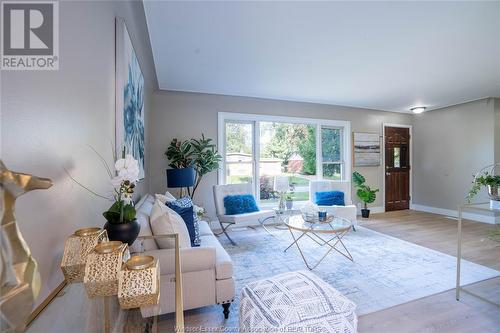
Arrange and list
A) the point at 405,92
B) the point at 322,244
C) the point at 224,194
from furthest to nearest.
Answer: the point at 405,92 → the point at 224,194 → the point at 322,244

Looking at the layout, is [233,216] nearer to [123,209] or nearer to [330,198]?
[330,198]

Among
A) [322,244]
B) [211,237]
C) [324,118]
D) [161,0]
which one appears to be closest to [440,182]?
[324,118]

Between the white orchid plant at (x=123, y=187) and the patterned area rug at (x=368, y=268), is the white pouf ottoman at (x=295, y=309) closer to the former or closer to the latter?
the patterned area rug at (x=368, y=268)

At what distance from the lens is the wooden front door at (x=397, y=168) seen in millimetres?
6047

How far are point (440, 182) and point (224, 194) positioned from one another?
5217mm

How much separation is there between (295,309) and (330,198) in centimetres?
340

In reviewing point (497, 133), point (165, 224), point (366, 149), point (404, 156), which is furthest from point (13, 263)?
point (404, 156)

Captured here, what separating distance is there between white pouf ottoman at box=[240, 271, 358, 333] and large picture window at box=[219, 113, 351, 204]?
3080mm

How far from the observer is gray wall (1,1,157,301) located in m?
0.67

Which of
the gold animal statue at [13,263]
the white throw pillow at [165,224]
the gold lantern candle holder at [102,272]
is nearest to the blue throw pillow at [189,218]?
the white throw pillow at [165,224]

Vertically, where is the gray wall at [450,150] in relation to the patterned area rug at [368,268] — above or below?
above

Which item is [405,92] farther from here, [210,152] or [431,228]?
[210,152]

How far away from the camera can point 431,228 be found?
14.8ft

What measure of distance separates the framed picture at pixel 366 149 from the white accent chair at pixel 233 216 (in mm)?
2966
